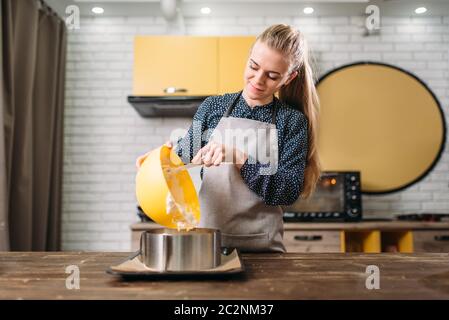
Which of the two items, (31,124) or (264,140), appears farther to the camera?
(31,124)

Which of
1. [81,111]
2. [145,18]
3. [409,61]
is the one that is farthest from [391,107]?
[81,111]

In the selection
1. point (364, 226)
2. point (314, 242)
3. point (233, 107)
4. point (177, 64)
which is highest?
point (177, 64)

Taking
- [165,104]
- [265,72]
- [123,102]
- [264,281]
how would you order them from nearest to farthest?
[264,281] → [265,72] → [165,104] → [123,102]

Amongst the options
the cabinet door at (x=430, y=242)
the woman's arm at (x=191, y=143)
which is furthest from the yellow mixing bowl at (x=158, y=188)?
the cabinet door at (x=430, y=242)

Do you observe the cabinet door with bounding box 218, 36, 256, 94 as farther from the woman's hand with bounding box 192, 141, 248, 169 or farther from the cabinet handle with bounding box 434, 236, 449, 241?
the woman's hand with bounding box 192, 141, 248, 169

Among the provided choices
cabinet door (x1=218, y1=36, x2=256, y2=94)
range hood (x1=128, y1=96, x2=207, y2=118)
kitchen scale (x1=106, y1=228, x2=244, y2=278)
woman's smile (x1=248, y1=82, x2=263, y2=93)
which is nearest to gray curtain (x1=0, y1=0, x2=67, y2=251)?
range hood (x1=128, y1=96, x2=207, y2=118)

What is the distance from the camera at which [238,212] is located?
155cm

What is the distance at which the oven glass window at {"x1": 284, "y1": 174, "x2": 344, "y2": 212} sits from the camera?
2.81m

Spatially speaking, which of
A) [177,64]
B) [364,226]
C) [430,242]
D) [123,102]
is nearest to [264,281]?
[364,226]

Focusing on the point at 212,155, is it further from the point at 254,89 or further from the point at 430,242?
the point at 430,242

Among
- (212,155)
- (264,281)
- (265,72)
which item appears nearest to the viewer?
(264,281)

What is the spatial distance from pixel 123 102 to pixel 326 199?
1735 mm
